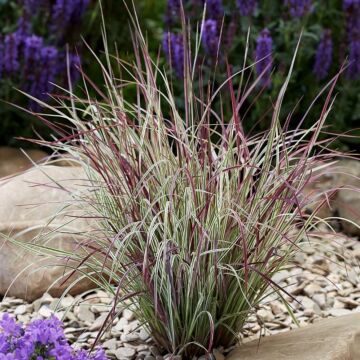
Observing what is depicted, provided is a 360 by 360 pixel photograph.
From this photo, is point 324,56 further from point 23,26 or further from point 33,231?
point 33,231

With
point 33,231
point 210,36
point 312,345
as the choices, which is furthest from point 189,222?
point 210,36

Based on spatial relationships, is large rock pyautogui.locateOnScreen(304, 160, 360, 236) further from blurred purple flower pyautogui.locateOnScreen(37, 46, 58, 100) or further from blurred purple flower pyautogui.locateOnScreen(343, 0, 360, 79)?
blurred purple flower pyautogui.locateOnScreen(37, 46, 58, 100)

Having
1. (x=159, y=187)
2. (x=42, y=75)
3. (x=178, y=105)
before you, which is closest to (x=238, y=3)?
(x=178, y=105)

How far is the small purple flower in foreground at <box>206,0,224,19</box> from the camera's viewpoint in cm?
388

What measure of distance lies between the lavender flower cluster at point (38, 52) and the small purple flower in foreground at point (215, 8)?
2.15ft

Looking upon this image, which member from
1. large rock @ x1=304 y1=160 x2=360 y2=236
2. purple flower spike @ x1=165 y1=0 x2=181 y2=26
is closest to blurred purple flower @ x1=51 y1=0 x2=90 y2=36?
purple flower spike @ x1=165 y1=0 x2=181 y2=26

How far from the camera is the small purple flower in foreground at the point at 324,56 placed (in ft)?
12.8

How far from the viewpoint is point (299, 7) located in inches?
154

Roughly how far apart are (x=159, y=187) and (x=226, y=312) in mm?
399

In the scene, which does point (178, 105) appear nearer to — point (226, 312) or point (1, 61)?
point (1, 61)

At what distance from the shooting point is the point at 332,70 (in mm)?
4281

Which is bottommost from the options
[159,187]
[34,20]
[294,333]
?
[294,333]

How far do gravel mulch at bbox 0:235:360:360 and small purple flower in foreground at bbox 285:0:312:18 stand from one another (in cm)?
128

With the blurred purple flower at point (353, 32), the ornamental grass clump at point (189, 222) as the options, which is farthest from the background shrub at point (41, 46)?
the ornamental grass clump at point (189, 222)
